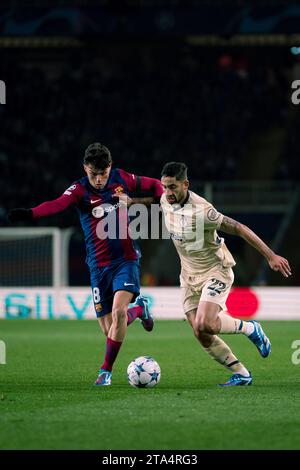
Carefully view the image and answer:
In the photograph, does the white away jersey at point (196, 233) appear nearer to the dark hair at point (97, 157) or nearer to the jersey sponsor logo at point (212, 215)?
the jersey sponsor logo at point (212, 215)

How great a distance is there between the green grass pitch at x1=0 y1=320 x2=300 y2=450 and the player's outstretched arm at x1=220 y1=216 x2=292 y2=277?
3.11 feet

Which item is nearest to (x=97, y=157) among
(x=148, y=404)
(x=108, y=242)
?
(x=108, y=242)

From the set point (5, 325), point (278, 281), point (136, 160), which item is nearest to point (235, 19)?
point (136, 160)

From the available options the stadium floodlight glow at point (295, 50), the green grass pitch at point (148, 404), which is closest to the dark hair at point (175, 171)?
the green grass pitch at point (148, 404)

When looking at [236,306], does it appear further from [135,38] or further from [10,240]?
[135,38]

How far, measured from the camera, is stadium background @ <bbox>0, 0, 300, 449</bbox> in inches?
806

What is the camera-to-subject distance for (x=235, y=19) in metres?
23.4

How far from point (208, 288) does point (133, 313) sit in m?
1.33

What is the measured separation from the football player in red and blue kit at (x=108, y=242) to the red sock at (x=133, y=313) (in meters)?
0.24

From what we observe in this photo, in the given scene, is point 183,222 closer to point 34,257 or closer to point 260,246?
point 260,246

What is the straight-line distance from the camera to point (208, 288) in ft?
25.6

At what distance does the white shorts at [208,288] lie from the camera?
25.6 feet

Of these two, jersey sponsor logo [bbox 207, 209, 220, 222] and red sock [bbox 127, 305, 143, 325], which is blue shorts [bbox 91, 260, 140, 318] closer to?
red sock [bbox 127, 305, 143, 325]

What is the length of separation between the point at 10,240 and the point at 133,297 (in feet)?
41.2
